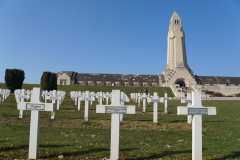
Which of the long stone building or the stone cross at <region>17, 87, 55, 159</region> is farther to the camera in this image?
the long stone building

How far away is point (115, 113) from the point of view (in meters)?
4.34

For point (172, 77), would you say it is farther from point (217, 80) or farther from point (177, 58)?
point (217, 80)

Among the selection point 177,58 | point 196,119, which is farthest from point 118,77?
point 196,119

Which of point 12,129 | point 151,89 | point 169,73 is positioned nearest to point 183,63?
point 169,73

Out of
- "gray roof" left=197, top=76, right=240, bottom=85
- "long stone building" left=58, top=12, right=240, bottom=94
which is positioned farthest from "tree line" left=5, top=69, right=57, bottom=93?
"gray roof" left=197, top=76, right=240, bottom=85

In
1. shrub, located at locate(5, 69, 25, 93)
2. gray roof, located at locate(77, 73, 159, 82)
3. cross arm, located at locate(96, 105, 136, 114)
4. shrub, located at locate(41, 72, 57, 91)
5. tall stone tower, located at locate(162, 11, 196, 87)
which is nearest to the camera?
cross arm, located at locate(96, 105, 136, 114)

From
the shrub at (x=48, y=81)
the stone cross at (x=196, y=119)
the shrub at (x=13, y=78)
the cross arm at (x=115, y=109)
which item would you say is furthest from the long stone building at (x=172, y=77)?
the cross arm at (x=115, y=109)

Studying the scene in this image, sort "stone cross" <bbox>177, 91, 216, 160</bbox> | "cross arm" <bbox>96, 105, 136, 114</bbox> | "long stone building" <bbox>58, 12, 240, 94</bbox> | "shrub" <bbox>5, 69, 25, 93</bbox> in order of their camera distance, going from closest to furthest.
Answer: "stone cross" <bbox>177, 91, 216, 160</bbox> < "cross arm" <bbox>96, 105, 136, 114</bbox> < "shrub" <bbox>5, 69, 25, 93</bbox> < "long stone building" <bbox>58, 12, 240, 94</bbox>

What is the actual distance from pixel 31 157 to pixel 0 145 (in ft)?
4.52

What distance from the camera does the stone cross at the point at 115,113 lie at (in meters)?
4.17

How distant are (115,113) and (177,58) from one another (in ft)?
165

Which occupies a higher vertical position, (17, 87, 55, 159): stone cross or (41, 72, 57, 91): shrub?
(41, 72, 57, 91): shrub

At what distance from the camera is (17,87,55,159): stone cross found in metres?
4.21

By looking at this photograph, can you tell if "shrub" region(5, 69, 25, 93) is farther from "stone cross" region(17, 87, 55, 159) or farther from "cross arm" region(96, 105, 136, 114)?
"cross arm" region(96, 105, 136, 114)
